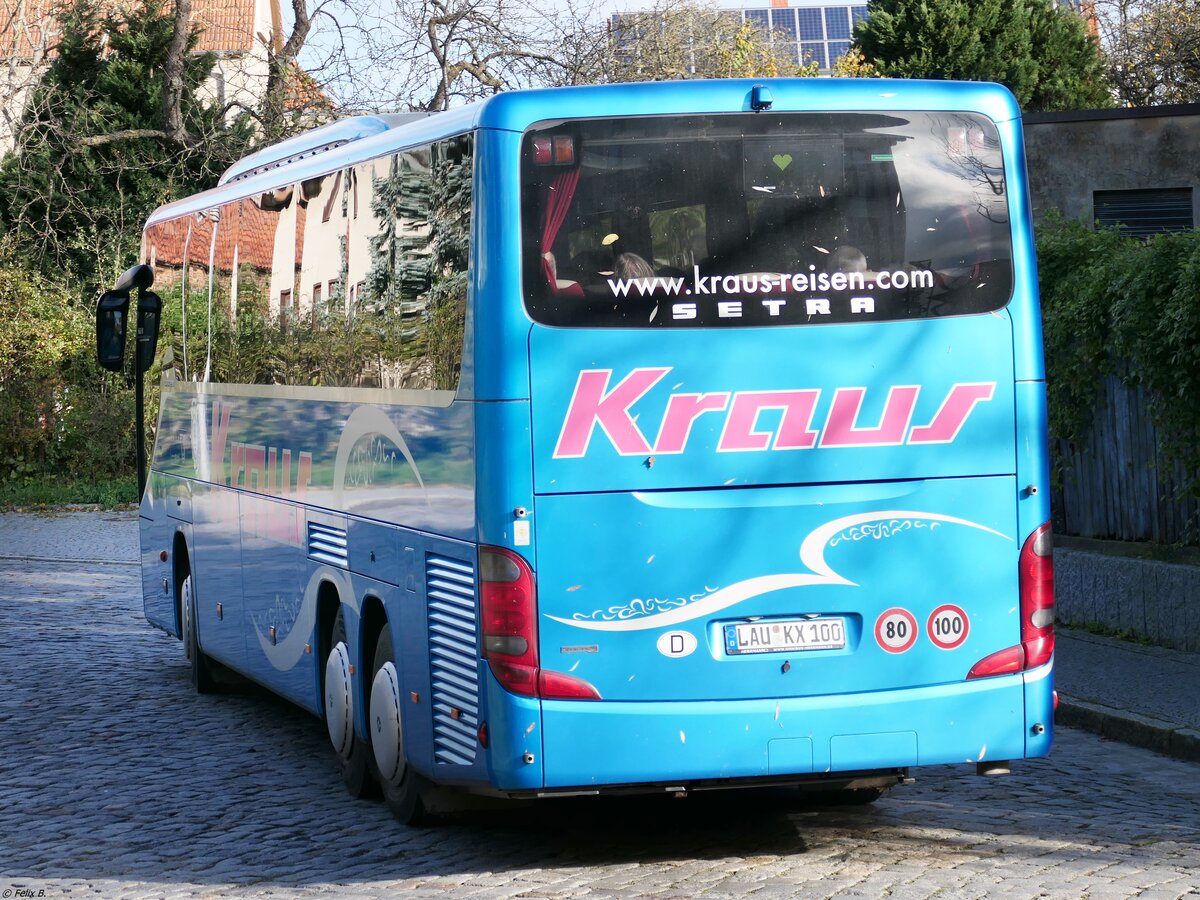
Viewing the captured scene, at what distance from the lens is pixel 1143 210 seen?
20359 millimetres

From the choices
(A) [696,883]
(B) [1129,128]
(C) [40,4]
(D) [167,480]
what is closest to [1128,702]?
(A) [696,883]

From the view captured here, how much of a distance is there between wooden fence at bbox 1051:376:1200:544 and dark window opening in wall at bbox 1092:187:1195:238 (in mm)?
7653

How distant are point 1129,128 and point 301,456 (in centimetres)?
1343

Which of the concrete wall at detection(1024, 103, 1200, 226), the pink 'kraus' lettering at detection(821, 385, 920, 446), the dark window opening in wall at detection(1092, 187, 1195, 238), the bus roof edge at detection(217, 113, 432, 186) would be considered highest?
the concrete wall at detection(1024, 103, 1200, 226)

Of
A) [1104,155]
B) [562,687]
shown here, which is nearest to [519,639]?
[562,687]

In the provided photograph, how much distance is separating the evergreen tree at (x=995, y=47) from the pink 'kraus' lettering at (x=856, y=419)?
42799 millimetres

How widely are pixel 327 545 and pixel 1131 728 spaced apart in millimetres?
4284

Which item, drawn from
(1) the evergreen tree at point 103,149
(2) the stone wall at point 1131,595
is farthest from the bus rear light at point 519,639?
(1) the evergreen tree at point 103,149

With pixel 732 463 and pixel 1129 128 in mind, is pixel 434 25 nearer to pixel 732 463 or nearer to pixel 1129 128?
pixel 1129 128

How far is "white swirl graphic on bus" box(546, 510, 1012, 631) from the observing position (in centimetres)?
669

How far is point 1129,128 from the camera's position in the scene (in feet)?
65.9

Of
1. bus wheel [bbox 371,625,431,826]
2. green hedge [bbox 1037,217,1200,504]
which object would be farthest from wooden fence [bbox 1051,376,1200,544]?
bus wheel [bbox 371,625,431,826]

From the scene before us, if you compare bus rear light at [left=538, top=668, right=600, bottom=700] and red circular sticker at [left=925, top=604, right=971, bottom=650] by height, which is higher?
red circular sticker at [left=925, top=604, right=971, bottom=650]

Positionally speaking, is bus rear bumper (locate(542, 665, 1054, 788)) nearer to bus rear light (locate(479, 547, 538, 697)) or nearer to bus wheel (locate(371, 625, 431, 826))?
bus rear light (locate(479, 547, 538, 697))
